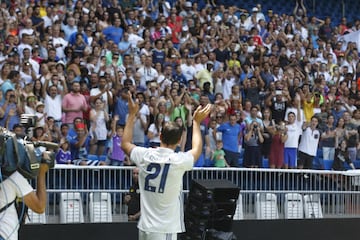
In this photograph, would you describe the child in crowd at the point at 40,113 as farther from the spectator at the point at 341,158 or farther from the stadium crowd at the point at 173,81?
the spectator at the point at 341,158

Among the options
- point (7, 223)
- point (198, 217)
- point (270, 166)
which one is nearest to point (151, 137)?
point (270, 166)

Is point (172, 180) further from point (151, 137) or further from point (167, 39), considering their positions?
point (167, 39)

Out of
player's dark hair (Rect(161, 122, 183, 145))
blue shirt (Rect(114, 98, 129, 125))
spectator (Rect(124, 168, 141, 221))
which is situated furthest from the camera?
blue shirt (Rect(114, 98, 129, 125))

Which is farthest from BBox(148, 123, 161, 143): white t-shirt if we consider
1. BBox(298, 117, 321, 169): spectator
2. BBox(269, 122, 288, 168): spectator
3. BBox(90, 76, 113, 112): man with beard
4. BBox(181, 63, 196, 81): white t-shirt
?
BBox(298, 117, 321, 169): spectator

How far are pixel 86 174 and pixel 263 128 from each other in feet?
17.6

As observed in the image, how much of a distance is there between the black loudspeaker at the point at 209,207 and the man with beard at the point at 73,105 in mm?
5257

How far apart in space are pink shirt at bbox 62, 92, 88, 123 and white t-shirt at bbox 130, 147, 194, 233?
7.16 metres

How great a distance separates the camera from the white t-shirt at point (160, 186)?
681 centimetres

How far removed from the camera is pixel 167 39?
17.6m

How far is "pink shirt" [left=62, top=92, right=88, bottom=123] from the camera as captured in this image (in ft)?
45.5

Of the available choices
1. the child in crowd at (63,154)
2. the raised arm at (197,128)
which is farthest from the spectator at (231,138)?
the raised arm at (197,128)

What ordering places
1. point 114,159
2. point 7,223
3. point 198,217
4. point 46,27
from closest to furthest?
point 7,223, point 198,217, point 114,159, point 46,27

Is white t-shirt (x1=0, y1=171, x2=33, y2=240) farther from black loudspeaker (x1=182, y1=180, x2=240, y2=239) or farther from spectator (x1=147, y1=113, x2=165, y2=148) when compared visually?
spectator (x1=147, y1=113, x2=165, y2=148)

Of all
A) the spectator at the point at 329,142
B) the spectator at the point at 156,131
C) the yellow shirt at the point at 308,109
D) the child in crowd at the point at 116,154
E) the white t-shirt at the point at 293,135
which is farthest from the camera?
the yellow shirt at the point at 308,109
